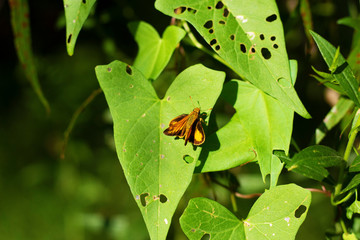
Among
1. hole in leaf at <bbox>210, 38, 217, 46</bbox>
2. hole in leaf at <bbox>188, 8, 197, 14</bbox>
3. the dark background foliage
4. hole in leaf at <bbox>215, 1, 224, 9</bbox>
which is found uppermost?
hole in leaf at <bbox>188, 8, 197, 14</bbox>

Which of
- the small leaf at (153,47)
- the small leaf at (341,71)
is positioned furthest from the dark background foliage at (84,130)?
the small leaf at (341,71)

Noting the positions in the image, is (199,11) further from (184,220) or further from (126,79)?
(184,220)

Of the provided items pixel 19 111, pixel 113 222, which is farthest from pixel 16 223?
pixel 113 222

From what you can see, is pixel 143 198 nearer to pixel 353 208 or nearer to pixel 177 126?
pixel 177 126

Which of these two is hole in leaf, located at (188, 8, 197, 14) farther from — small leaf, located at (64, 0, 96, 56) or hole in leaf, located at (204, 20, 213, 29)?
small leaf, located at (64, 0, 96, 56)

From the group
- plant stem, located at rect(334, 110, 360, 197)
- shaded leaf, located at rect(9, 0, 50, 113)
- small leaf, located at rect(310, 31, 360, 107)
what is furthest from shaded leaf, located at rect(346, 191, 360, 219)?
shaded leaf, located at rect(9, 0, 50, 113)

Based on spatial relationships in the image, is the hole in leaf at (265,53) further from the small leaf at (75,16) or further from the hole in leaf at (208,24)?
the small leaf at (75,16)
